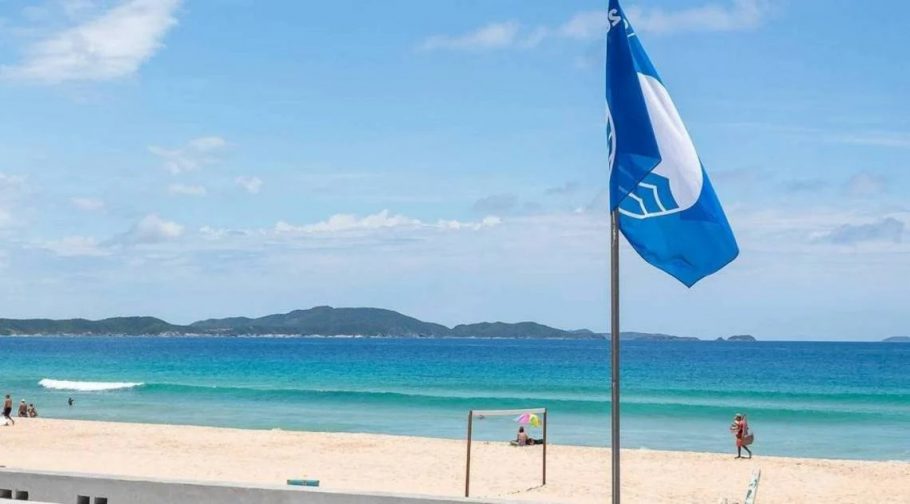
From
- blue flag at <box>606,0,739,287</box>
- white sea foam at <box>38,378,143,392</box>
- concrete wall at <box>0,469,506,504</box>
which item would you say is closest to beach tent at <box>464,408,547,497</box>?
concrete wall at <box>0,469,506,504</box>

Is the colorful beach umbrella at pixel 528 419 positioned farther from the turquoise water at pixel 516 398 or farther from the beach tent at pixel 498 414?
the turquoise water at pixel 516 398

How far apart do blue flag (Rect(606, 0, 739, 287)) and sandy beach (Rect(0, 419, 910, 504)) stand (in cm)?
1310

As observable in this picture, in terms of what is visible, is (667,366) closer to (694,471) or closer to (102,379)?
(102,379)

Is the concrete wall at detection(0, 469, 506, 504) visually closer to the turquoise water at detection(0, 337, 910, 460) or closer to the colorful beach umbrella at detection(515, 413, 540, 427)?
the colorful beach umbrella at detection(515, 413, 540, 427)

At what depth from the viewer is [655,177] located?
7.76 m

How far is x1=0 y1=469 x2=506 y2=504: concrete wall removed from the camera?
790cm

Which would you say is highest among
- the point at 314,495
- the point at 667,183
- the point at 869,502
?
the point at 667,183

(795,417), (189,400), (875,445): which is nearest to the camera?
(875,445)

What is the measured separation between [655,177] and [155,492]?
14.3 ft

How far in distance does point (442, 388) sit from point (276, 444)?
43.2 m

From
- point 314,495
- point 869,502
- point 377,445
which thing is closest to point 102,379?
point 377,445

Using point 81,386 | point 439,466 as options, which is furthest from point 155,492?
point 81,386

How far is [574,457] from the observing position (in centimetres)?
2823

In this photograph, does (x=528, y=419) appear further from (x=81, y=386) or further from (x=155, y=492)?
(x=81, y=386)
